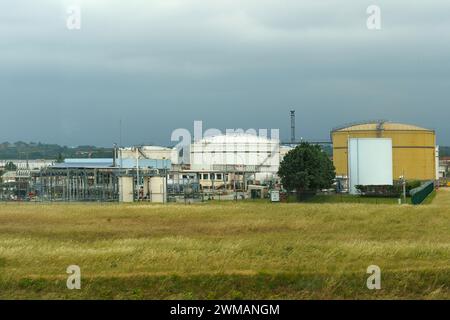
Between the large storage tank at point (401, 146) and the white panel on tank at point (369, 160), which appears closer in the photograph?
the white panel on tank at point (369, 160)

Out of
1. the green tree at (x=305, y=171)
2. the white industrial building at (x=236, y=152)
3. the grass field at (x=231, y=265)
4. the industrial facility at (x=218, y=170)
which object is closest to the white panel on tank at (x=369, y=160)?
the industrial facility at (x=218, y=170)

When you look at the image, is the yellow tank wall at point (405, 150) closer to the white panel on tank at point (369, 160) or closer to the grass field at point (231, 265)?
the white panel on tank at point (369, 160)

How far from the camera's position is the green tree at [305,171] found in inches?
2479

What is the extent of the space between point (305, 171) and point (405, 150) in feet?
116

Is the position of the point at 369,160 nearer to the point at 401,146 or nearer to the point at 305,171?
the point at 305,171

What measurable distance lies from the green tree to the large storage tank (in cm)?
2673

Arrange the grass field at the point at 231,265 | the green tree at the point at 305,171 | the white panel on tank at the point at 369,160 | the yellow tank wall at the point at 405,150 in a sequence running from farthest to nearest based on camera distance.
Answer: the yellow tank wall at the point at 405,150 < the white panel on tank at the point at 369,160 < the green tree at the point at 305,171 < the grass field at the point at 231,265

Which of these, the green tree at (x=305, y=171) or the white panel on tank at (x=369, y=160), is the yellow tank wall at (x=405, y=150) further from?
the green tree at (x=305, y=171)

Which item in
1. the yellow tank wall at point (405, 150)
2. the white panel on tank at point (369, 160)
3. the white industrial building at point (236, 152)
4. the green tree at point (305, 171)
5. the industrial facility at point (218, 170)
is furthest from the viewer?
the white industrial building at point (236, 152)

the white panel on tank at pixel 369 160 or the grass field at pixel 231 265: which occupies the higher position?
the white panel on tank at pixel 369 160

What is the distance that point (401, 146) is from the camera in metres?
94.0

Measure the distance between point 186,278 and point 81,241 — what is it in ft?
29.4
